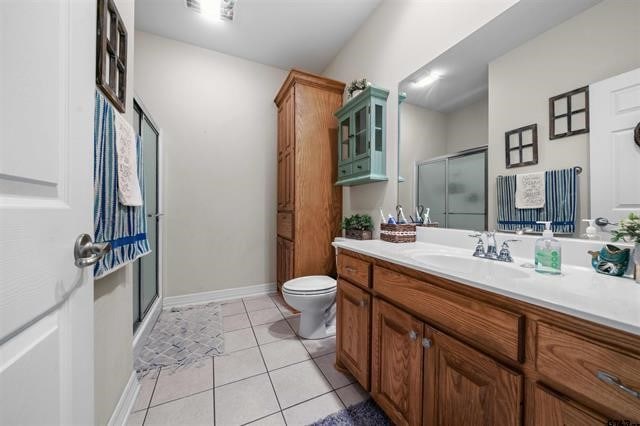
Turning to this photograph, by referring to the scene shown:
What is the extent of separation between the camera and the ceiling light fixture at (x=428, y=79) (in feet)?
4.89

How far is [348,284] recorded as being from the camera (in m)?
1.34

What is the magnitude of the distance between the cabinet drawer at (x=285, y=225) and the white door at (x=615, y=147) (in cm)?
198

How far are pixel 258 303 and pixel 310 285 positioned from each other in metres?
0.99

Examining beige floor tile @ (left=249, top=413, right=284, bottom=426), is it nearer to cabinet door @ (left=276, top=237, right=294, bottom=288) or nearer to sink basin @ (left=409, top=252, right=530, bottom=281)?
sink basin @ (left=409, top=252, right=530, bottom=281)

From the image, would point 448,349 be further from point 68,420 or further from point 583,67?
point 583,67

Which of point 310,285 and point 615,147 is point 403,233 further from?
point 615,147

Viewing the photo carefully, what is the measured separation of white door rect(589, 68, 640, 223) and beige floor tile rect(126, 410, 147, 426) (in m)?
2.14

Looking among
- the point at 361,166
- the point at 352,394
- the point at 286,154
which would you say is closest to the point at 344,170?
the point at 361,166

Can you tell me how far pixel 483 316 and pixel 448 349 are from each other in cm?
19

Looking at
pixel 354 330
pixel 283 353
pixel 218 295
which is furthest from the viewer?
pixel 218 295

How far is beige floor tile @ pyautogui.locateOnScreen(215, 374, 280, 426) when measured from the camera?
114 cm

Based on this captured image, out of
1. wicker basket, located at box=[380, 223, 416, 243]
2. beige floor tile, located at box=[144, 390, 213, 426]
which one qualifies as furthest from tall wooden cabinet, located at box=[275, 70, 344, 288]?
beige floor tile, located at box=[144, 390, 213, 426]

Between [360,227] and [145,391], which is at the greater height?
[360,227]

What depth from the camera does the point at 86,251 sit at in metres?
0.52
